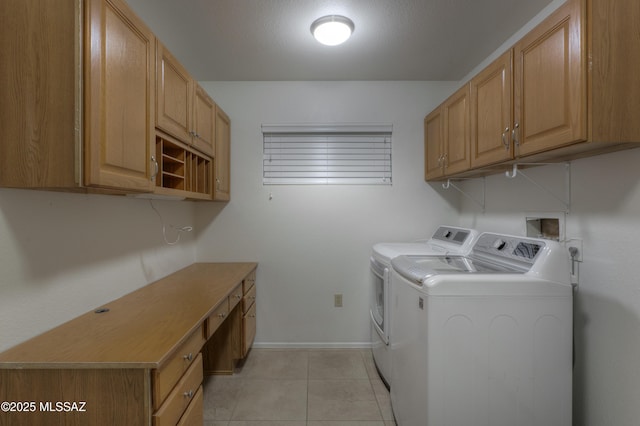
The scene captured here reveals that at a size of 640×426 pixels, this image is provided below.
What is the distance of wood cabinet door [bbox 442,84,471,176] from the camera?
78.8 inches

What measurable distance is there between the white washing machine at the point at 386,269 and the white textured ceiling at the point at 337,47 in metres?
1.41

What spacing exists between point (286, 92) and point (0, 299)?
239 centimetres

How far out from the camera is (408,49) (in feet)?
7.29

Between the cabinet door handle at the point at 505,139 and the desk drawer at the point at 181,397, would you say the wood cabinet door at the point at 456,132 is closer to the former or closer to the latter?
the cabinet door handle at the point at 505,139

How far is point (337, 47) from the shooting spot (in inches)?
86.4

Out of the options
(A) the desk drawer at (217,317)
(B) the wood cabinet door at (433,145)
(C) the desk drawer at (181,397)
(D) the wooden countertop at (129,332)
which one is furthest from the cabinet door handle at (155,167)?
(B) the wood cabinet door at (433,145)

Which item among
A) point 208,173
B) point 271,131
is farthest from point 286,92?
point 208,173

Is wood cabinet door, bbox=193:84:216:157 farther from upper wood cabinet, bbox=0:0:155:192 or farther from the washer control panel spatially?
the washer control panel

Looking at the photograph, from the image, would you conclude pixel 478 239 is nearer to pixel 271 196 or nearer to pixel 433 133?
pixel 433 133

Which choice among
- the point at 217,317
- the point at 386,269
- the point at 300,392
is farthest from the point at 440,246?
the point at 217,317

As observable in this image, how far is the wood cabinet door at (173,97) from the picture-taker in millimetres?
1516

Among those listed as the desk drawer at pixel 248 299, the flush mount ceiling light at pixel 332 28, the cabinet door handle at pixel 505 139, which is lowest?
the desk drawer at pixel 248 299

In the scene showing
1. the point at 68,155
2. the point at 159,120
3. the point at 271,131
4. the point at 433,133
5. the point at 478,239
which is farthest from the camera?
the point at 271,131

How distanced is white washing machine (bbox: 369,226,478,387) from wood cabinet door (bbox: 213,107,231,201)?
1401mm
